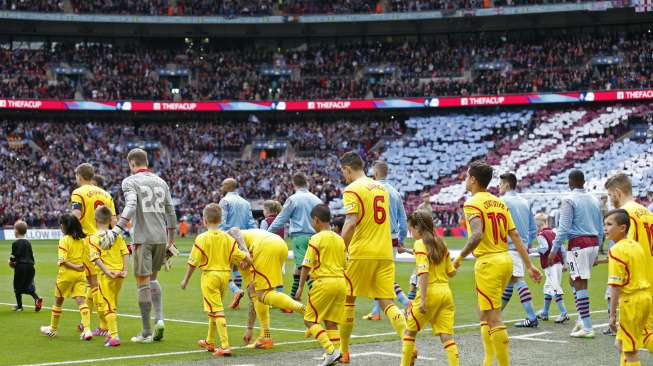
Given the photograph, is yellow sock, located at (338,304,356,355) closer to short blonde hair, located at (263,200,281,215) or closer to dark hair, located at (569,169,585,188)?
dark hair, located at (569,169,585,188)

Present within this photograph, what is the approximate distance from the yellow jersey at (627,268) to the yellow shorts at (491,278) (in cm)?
137

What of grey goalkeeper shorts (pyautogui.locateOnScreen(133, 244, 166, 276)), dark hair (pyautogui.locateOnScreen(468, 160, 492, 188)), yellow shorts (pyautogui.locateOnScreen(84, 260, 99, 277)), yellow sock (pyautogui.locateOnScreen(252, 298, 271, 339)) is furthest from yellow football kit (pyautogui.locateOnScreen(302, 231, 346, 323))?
yellow shorts (pyautogui.locateOnScreen(84, 260, 99, 277))

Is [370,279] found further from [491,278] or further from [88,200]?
[88,200]

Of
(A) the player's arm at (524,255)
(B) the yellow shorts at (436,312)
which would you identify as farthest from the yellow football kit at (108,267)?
(A) the player's arm at (524,255)

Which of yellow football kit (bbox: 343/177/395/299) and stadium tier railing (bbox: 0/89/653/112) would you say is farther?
stadium tier railing (bbox: 0/89/653/112)

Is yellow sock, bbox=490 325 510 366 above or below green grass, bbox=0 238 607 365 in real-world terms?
above

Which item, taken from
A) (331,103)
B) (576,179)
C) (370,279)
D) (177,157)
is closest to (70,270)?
(370,279)

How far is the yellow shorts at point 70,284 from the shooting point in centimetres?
1388

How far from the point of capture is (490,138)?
198 feet

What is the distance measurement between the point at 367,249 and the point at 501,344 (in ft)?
6.63

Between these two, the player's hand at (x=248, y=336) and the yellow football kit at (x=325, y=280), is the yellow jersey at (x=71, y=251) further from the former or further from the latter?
the yellow football kit at (x=325, y=280)

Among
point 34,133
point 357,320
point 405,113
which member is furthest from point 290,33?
point 357,320

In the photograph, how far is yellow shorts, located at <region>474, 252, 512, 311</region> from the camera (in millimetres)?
9875

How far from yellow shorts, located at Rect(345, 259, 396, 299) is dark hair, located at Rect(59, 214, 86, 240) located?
510 cm
